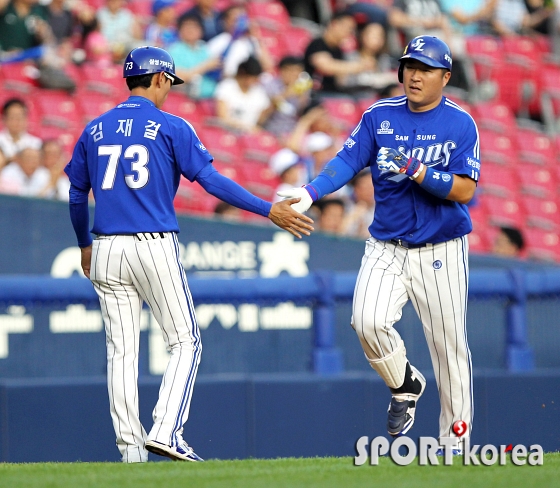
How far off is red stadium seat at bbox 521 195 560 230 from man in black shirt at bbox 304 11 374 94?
2238 millimetres

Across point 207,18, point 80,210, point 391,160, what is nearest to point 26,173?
point 207,18

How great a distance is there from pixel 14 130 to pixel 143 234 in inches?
163

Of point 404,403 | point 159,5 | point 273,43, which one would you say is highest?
point 159,5

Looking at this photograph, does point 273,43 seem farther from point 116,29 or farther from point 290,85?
point 116,29

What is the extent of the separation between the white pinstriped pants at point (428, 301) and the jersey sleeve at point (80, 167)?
1386 mm

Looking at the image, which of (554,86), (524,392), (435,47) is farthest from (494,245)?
(435,47)

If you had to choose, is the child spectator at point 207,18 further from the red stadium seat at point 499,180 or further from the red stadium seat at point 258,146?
the red stadium seat at point 499,180

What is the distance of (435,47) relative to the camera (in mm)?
4395

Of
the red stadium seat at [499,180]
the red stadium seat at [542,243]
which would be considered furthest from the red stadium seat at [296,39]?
the red stadium seat at [542,243]

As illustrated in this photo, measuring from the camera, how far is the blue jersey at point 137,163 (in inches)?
169

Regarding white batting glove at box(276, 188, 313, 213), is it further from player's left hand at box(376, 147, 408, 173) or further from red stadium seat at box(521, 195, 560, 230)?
red stadium seat at box(521, 195, 560, 230)

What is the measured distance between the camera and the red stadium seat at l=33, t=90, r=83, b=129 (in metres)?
8.61

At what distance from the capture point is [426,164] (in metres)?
4.46

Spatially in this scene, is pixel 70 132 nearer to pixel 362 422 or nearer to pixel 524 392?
pixel 362 422
